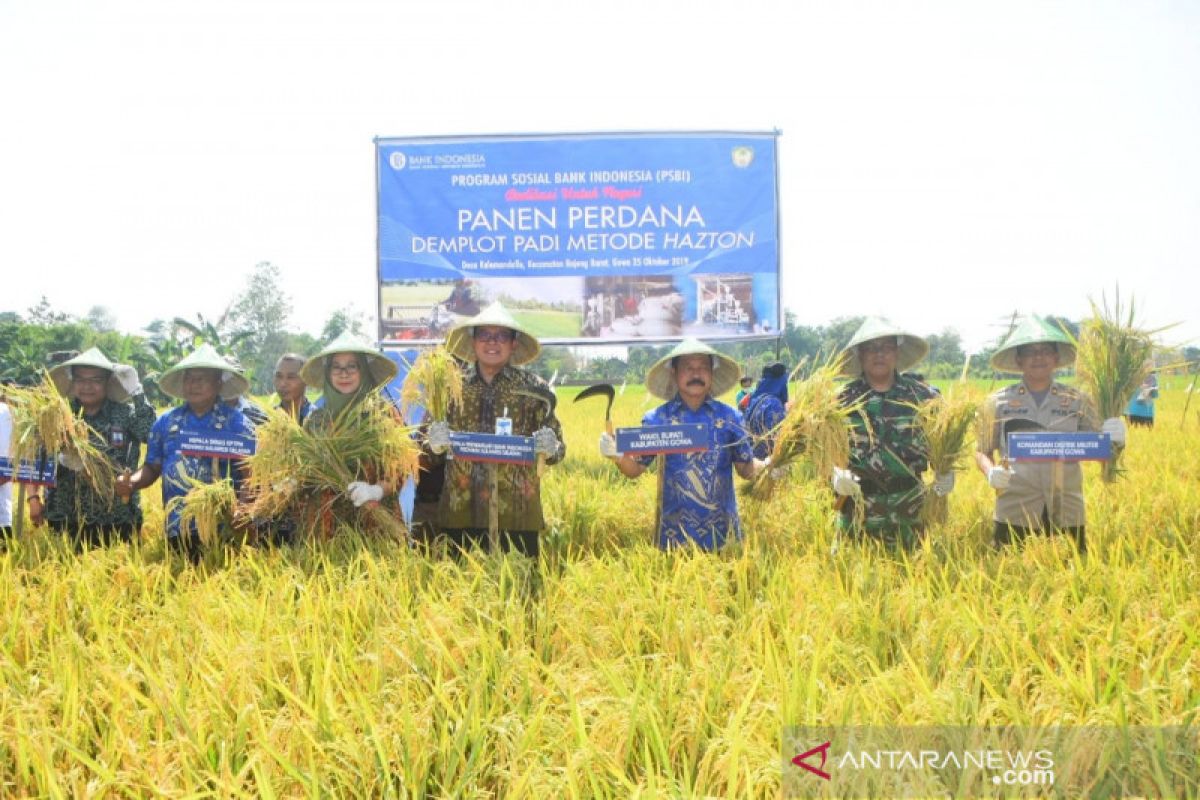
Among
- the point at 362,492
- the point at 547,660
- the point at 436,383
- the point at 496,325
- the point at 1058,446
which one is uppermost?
the point at 496,325

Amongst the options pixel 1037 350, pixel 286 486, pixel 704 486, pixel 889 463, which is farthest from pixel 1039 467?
pixel 286 486

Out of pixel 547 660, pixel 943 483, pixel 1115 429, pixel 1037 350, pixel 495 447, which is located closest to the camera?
pixel 547 660

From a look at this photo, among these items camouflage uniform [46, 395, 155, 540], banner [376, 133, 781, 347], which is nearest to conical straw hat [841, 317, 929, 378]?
camouflage uniform [46, 395, 155, 540]

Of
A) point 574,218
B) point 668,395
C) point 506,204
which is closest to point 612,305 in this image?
point 574,218

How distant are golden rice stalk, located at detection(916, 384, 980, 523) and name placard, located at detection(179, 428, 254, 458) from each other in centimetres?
316

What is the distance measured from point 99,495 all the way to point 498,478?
2.29m

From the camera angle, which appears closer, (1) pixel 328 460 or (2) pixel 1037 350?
(1) pixel 328 460

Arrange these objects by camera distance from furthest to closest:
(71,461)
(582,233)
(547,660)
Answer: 1. (582,233)
2. (71,461)
3. (547,660)

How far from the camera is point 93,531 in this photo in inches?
160

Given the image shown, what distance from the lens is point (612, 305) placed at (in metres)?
9.26

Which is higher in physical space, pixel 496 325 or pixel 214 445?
pixel 496 325

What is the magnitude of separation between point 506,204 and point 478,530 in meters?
6.20

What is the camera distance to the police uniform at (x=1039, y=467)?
354cm

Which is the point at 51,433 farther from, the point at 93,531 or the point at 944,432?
the point at 944,432
